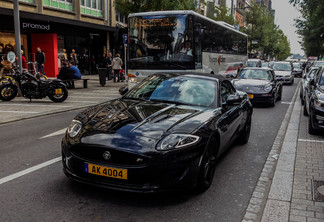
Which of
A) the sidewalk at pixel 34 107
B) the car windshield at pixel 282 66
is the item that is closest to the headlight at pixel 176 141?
the sidewalk at pixel 34 107

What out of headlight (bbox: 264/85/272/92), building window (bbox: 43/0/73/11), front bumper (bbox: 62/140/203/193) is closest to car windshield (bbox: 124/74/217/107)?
front bumper (bbox: 62/140/203/193)

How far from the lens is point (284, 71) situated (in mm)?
25797

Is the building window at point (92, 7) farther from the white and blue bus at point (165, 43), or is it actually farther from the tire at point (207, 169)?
the tire at point (207, 169)

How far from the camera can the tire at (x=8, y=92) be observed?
12.3 m

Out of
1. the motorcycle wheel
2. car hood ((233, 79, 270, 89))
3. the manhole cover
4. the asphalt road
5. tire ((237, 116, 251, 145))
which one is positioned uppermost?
car hood ((233, 79, 270, 89))

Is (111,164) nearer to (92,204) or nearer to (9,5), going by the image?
(92,204)

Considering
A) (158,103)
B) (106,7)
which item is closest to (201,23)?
(158,103)

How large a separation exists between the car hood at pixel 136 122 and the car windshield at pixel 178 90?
0.77ft

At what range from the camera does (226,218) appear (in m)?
3.60

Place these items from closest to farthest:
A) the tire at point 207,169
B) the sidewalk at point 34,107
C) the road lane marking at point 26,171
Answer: the tire at point 207,169
the road lane marking at point 26,171
the sidewalk at point 34,107

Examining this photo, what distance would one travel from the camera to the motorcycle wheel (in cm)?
1253

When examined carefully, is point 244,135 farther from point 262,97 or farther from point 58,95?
point 58,95

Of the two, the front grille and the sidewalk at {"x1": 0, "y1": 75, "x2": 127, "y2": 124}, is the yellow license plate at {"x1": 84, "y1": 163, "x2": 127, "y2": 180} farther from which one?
the sidewalk at {"x1": 0, "y1": 75, "x2": 127, "y2": 124}

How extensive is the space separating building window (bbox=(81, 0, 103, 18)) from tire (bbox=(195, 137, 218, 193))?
23.6 metres
